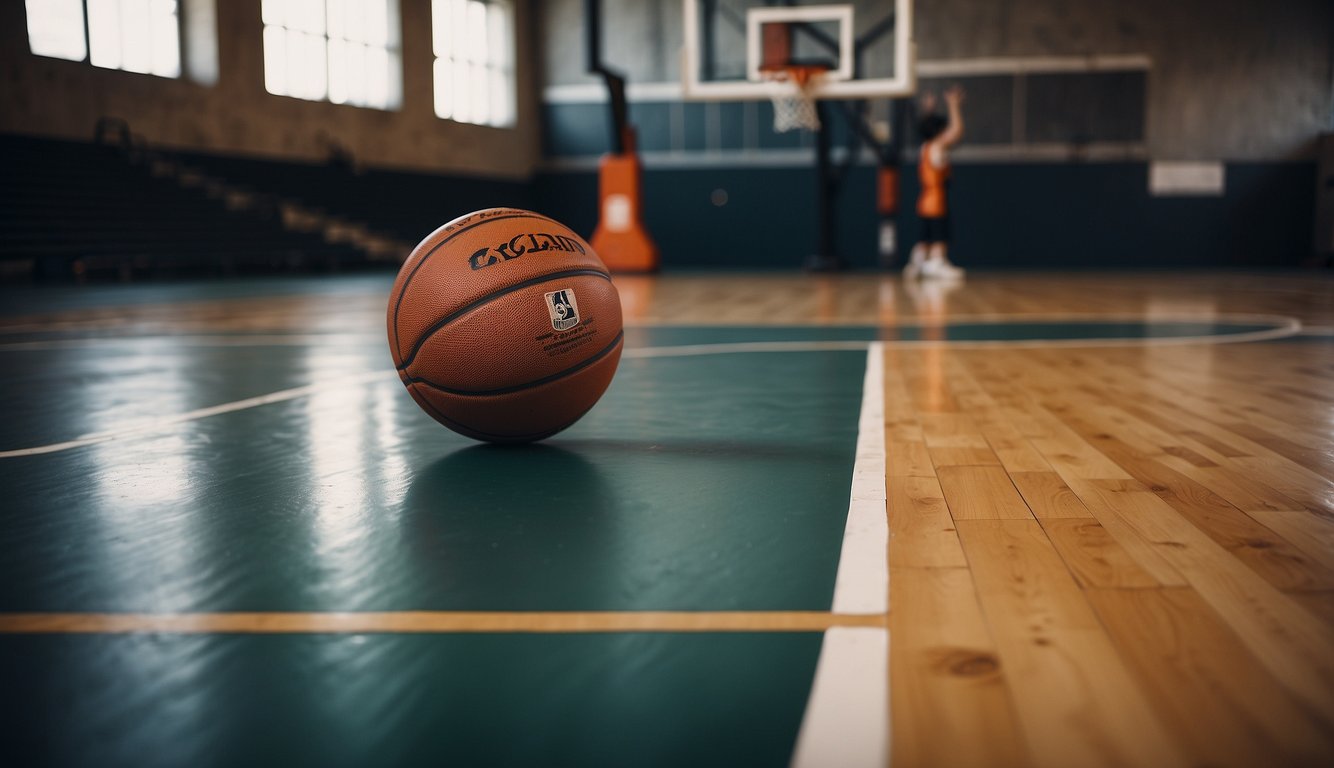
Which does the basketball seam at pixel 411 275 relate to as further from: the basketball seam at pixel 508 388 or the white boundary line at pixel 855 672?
the white boundary line at pixel 855 672

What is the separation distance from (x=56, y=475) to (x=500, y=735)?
70.7 inches

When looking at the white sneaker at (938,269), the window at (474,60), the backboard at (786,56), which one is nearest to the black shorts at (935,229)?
the white sneaker at (938,269)

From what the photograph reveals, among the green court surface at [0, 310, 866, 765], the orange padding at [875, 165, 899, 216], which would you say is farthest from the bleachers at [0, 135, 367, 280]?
the green court surface at [0, 310, 866, 765]

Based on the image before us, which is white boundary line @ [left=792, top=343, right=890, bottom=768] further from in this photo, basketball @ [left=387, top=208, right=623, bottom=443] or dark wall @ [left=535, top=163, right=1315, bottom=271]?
dark wall @ [left=535, top=163, right=1315, bottom=271]

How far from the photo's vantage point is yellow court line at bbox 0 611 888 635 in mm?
1540

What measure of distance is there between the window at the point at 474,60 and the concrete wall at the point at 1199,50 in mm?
7584

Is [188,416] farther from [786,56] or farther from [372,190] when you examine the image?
[372,190]

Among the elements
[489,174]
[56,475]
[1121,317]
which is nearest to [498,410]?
[56,475]

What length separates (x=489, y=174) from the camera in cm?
2155

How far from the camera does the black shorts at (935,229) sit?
1266 cm

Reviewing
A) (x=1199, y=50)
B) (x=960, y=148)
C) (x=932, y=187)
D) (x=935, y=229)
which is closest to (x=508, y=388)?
(x=932, y=187)

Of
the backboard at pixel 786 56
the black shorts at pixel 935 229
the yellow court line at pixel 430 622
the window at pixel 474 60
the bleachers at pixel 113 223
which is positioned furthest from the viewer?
the window at pixel 474 60

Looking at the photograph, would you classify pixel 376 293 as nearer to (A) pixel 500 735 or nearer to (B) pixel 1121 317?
(B) pixel 1121 317

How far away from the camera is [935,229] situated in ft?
42.8
